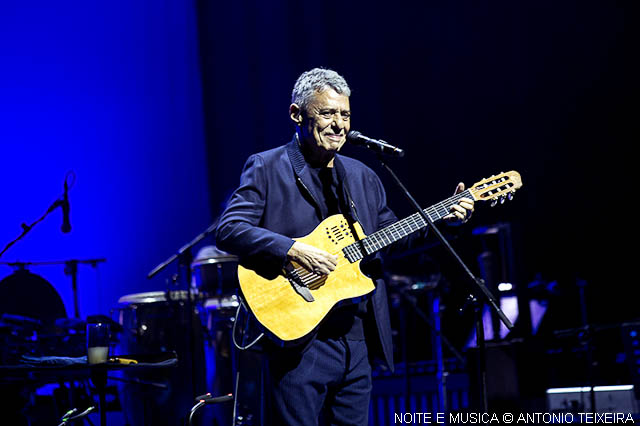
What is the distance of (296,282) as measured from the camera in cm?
324

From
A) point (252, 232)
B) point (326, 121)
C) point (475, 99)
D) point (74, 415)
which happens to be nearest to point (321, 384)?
point (252, 232)

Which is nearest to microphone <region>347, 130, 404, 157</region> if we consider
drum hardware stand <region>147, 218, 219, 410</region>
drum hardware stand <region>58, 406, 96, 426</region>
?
drum hardware stand <region>58, 406, 96, 426</region>

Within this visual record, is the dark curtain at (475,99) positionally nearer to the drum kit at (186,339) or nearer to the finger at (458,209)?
the drum kit at (186,339)

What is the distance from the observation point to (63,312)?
654 cm

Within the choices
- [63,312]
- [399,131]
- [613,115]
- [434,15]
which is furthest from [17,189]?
[613,115]

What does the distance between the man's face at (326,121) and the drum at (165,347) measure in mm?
3567

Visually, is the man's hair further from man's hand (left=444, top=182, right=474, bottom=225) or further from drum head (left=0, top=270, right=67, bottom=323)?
drum head (left=0, top=270, right=67, bottom=323)

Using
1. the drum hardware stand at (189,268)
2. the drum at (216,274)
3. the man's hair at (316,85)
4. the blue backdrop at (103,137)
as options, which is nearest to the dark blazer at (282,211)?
the man's hair at (316,85)

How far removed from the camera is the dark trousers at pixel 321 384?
3020 mm

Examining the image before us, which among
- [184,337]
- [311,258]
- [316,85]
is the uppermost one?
[316,85]

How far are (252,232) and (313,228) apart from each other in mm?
320

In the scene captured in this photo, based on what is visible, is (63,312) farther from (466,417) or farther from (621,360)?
(621,360)

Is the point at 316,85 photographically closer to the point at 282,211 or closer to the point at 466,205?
the point at 282,211

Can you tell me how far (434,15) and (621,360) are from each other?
3999mm
